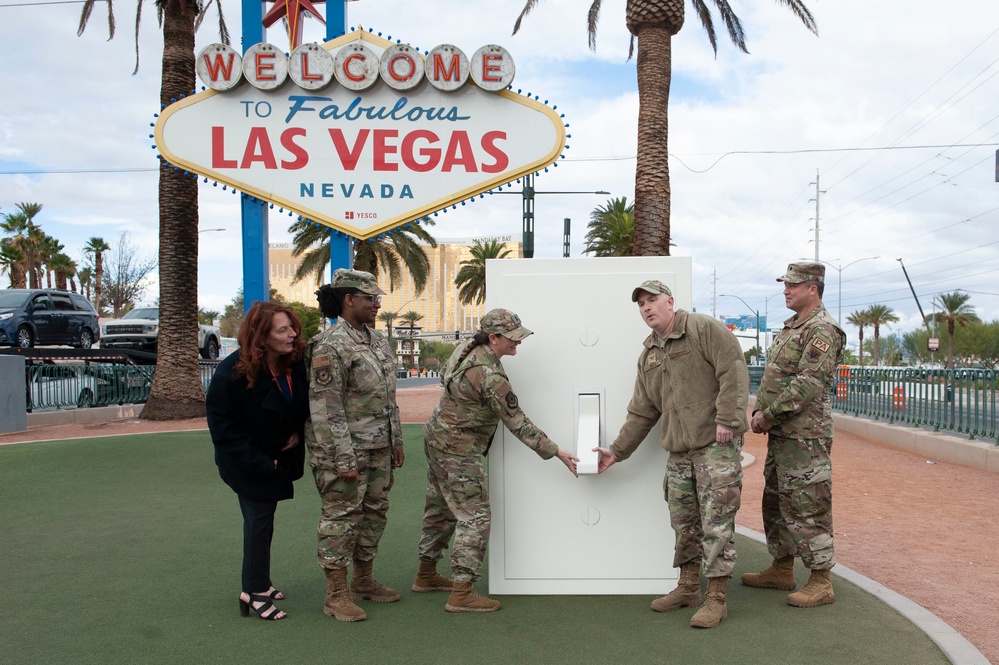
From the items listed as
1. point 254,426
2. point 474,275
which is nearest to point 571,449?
point 254,426

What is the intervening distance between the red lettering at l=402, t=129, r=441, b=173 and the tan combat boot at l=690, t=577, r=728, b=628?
5.56 meters

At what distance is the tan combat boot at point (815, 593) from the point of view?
4922 millimetres

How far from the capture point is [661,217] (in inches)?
623

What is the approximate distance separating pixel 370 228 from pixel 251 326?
4380mm

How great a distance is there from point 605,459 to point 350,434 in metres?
1.47

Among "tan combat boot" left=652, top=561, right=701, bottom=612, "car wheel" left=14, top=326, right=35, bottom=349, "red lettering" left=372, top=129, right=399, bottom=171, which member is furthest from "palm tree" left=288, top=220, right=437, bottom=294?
"tan combat boot" left=652, top=561, right=701, bottom=612

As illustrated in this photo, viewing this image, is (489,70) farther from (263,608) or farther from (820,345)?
(263,608)

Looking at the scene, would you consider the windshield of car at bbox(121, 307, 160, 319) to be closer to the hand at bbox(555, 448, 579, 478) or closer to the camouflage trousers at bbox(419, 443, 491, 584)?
the camouflage trousers at bbox(419, 443, 491, 584)

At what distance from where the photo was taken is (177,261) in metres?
17.3

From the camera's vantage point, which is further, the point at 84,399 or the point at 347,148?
the point at 84,399

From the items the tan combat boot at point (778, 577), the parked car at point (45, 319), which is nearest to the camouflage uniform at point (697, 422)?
the tan combat boot at point (778, 577)

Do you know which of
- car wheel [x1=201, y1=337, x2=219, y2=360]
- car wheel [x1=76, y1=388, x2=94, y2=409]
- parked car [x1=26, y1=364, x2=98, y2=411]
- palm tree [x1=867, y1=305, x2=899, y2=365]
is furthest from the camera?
palm tree [x1=867, y1=305, x2=899, y2=365]

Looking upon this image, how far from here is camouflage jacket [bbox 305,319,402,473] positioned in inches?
184

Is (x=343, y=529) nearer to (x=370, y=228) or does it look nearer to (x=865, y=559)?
(x=865, y=559)
